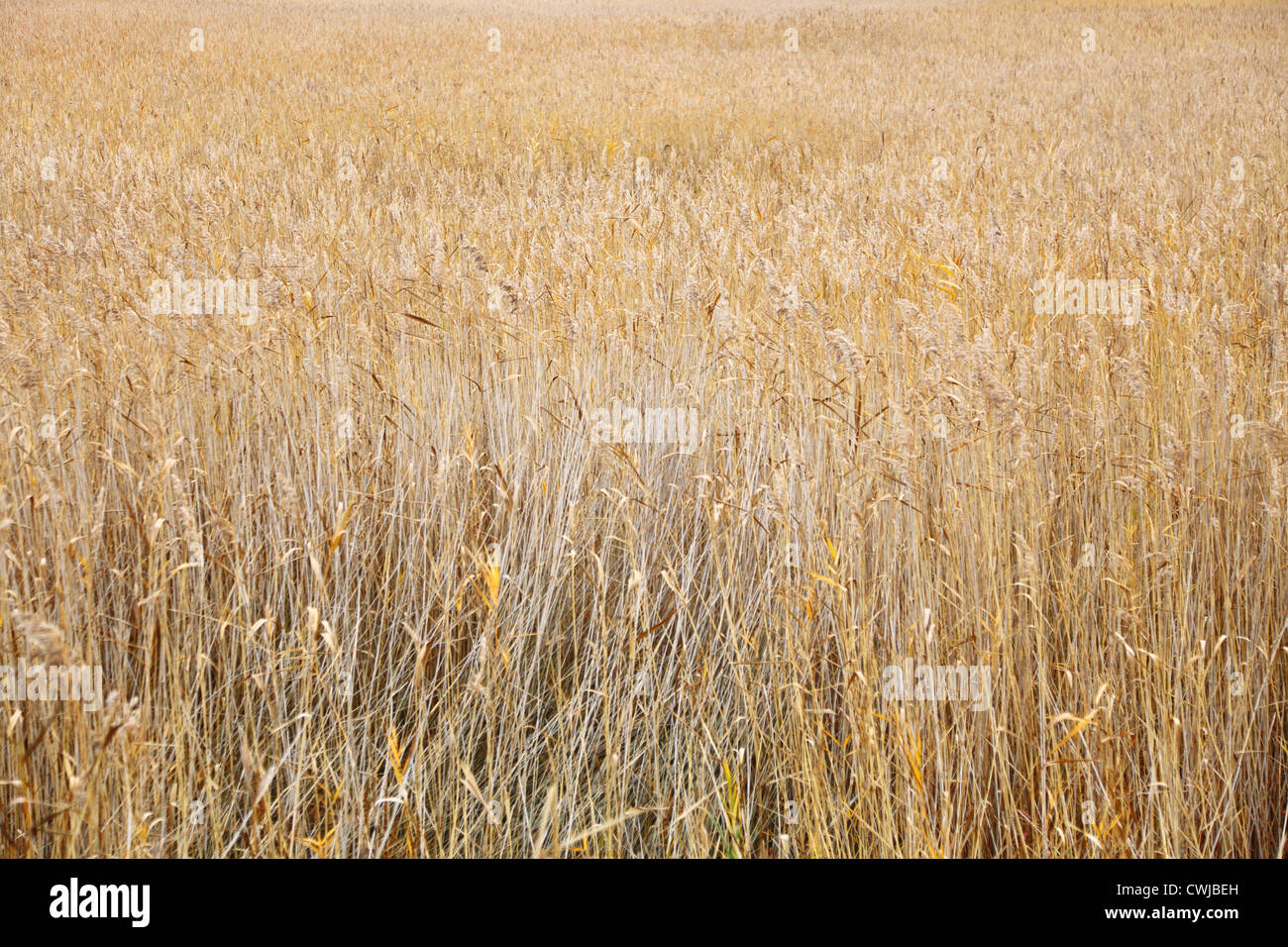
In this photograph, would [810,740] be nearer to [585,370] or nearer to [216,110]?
[585,370]

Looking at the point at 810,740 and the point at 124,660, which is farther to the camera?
the point at 124,660

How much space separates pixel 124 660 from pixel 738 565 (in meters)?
1.15

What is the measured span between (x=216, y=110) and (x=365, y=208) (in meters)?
4.18

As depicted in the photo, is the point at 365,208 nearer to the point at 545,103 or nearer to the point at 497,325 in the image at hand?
the point at 497,325

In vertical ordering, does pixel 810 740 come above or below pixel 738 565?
below

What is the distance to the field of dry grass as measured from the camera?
1287 millimetres

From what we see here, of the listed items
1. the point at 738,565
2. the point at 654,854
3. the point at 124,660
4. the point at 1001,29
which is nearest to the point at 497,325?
the point at 738,565

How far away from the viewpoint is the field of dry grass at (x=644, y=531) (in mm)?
1287

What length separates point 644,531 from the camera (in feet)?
6.32

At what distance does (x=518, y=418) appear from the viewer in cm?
211

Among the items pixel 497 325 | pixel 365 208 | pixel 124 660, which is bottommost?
pixel 124 660
